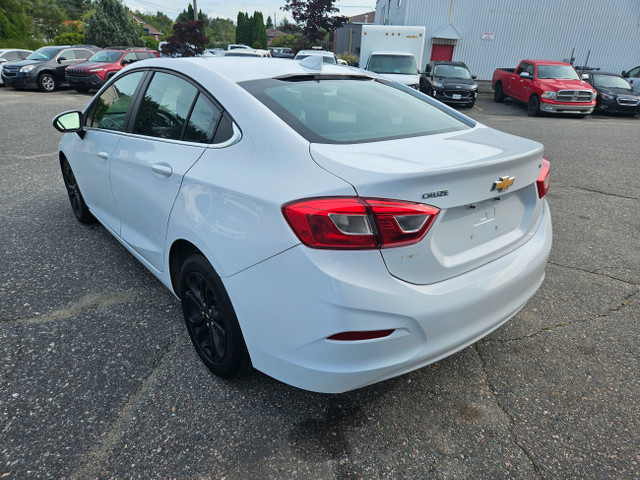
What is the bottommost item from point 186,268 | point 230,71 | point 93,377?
point 93,377

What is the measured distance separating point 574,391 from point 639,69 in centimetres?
1978

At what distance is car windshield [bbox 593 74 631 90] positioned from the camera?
15242mm

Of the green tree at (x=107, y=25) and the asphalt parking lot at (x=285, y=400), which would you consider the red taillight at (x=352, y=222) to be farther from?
the green tree at (x=107, y=25)

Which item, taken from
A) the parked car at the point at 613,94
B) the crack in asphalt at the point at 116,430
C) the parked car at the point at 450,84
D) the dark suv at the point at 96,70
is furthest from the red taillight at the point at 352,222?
A: the parked car at the point at 613,94

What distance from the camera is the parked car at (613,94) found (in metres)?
14.5

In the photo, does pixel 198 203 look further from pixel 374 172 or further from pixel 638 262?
pixel 638 262

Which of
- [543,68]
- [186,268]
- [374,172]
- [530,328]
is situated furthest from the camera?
[543,68]

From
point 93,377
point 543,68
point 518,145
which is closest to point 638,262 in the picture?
point 518,145

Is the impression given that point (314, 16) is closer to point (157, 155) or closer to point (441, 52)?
point (441, 52)

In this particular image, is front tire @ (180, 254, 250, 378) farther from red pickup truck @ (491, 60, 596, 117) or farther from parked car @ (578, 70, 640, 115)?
parked car @ (578, 70, 640, 115)

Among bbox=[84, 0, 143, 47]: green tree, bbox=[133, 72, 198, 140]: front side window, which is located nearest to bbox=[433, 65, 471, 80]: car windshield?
bbox=[133, 72, 198, 140]: front side window

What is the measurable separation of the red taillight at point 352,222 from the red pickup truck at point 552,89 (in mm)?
14554

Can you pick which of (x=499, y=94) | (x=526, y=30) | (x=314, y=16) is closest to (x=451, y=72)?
(x=499, y=94)

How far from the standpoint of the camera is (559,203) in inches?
215
